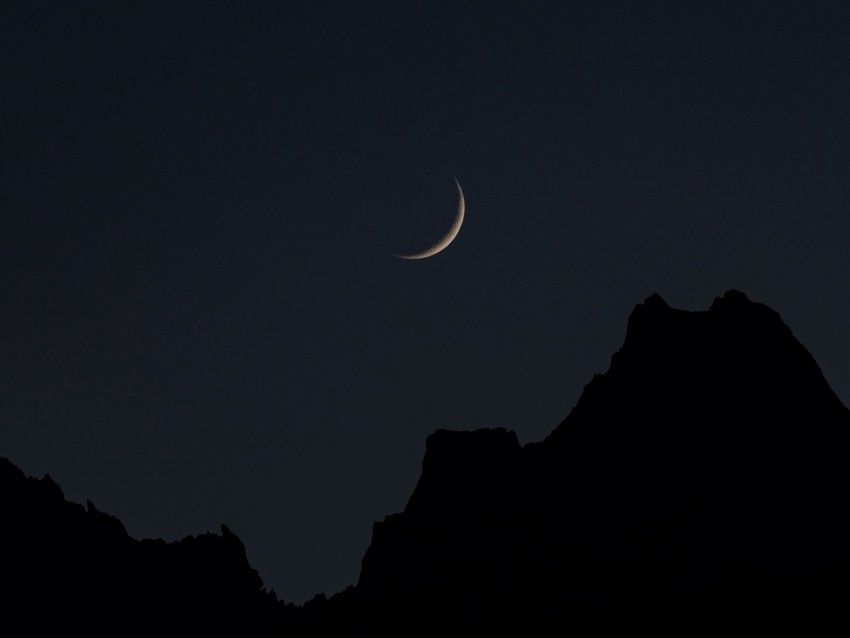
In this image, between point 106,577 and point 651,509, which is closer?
point 651,509

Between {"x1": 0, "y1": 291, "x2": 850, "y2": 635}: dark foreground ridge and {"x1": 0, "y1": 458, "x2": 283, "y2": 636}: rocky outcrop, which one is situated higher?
{"x1": 0, "y1": 458, "x2": 283, "y2": 636}: rocky outcrop

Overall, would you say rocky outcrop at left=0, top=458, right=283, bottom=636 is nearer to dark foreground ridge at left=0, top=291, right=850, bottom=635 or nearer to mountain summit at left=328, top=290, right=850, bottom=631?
dark foreground ridge at left=0, top=291, right=850, bottom=635

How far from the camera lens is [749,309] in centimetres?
10919

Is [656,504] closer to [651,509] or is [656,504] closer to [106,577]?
[651,509]

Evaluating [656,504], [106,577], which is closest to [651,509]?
[656,504]

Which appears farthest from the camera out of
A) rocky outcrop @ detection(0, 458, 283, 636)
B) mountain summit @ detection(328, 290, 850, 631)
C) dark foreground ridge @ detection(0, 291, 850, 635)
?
rocky outcrop @ detection(0, 458, 283, 636)

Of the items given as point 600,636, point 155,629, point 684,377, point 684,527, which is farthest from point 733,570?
point 155,629

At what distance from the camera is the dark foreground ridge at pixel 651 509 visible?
293 feet

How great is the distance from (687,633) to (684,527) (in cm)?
1299

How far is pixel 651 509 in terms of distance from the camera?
323ft

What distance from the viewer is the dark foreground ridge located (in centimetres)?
8919

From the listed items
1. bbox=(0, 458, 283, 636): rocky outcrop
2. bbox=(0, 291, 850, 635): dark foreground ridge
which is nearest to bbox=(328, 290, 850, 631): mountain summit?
bbox=(0, 291, 850, 635): dark foreground ridge

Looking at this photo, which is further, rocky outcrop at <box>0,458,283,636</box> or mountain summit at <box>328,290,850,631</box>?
rocky outcrop at <box>0,458,283,636</box>

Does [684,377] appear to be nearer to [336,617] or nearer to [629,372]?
[629,372]
